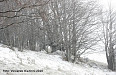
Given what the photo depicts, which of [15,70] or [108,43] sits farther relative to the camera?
[108,43]

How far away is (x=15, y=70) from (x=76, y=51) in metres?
8.01

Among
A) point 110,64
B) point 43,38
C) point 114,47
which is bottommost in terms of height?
point 110,64

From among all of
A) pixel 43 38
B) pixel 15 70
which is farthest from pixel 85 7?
pixel 15 70

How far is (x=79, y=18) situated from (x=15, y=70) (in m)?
8.30

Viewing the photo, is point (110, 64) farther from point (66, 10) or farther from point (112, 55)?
Result: point (66, 10)

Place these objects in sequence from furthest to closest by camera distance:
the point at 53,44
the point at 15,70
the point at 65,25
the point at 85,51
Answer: the point at 53,44, the point at 85,51, the point at 65,25, the point at 15,70

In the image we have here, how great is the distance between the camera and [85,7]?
13.1 m

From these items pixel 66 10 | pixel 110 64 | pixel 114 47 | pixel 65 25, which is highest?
pixel 66 10

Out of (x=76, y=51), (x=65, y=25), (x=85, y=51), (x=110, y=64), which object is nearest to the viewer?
(x=65, y=25)

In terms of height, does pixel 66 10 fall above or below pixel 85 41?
above

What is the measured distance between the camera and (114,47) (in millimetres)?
18188

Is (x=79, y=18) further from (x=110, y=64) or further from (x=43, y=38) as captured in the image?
(x=110, y=64)

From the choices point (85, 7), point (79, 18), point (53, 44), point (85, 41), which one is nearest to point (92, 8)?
point (85, 7)

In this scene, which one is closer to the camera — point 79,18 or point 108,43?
point 79,18
